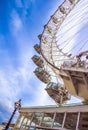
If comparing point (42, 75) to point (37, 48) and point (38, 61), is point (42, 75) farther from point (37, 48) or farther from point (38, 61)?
point (37, 48)

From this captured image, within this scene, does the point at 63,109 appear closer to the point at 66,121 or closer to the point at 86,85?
the point at 66,121

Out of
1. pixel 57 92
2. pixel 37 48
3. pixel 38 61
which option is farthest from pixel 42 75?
pixel 37 48

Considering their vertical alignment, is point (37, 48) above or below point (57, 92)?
above

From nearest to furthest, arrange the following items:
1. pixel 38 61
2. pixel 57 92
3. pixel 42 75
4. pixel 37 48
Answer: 1. pixel 57 92
2. pixel 42 75
3. pixel 38 61
4. pixel 37 48

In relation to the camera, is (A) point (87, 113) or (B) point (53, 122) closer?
(A) point (87, 113)

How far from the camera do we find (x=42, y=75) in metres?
29.0

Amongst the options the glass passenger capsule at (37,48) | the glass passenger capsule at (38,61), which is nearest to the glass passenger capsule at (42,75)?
the glass passenger capsule at (38,61)

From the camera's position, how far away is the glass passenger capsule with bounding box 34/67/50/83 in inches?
1126

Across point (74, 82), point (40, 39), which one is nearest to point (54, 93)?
point (40, 39)

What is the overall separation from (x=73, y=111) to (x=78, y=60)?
424cm

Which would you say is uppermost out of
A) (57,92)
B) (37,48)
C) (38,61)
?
(37,48)

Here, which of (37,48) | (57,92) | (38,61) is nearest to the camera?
(57,92)

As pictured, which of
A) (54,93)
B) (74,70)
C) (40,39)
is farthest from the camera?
(40,39)

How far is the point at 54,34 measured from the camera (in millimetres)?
30562
